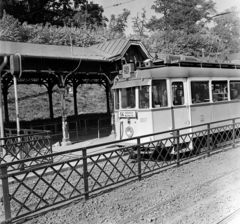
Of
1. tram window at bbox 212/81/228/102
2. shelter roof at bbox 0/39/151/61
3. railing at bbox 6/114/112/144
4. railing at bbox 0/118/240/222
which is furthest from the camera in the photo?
railing at bbox 6/114/112/144

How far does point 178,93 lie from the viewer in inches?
370

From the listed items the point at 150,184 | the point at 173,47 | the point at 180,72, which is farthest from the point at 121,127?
the point at 173,47

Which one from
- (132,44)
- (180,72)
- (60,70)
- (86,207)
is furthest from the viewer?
(132,44)

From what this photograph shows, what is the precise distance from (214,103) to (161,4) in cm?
454

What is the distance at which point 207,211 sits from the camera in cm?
482

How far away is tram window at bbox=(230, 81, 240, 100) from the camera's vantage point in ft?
37.5

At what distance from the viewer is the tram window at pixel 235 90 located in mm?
11430

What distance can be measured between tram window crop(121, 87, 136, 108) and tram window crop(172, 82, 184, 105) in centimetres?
129

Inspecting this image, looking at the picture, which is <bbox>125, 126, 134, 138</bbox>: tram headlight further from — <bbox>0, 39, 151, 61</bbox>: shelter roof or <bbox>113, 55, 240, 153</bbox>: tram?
<bbox>0, 39, 151, 61</bbox>: shelter roof

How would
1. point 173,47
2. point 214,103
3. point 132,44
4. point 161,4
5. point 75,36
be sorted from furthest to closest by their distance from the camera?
point 75,36 → point 173,47 → point 132,44 → point 214,103 → point 161,4

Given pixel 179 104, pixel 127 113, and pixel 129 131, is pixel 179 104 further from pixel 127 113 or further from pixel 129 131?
pixel 129 131

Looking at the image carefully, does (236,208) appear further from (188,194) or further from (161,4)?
(161,4)

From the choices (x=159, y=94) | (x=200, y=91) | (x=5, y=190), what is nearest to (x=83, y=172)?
(x=5, y=190)

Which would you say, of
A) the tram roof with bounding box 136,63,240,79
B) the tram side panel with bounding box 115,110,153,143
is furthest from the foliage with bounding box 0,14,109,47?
the tram side panel with bounding box 115,110,153,143
